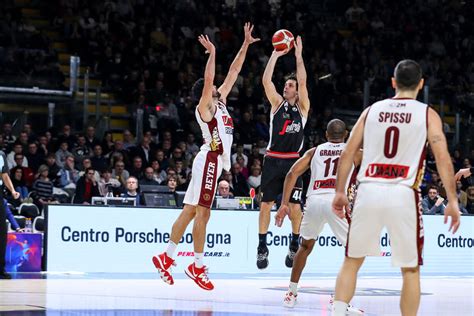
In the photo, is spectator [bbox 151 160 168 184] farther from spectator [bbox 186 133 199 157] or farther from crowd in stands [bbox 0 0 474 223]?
spectator [bbox 186 133 199 157]

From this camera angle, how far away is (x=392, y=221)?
685cm

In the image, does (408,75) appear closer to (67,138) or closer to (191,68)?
(67,138)

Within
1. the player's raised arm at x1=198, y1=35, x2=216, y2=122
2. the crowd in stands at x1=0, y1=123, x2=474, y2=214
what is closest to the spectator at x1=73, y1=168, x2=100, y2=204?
the crowd in stands at x1=0, y1=123, x2=474, y2=214

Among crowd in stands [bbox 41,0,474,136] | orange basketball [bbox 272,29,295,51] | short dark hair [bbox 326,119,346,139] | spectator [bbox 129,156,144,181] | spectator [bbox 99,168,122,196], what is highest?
crowd in stands [bbox 41,0,474,136]

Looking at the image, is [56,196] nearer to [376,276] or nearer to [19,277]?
[19,277]

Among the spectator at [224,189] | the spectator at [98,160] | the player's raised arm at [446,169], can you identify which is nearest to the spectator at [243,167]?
the spectator at [224,189]

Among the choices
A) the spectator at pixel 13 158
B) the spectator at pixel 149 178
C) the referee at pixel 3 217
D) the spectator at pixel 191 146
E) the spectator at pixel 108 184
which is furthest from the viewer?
the spectator at pixel 191 146

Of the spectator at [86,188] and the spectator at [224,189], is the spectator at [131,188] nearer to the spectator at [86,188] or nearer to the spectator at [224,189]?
the spectator at [86,188]

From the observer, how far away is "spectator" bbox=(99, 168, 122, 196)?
55.1 ft

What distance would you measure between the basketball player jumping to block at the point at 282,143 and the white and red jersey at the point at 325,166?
192cm

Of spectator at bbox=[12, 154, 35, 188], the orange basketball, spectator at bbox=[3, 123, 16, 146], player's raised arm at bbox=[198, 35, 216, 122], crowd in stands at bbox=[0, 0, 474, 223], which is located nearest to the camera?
player's raised arm at bbox=[198, 35, 216, 122]

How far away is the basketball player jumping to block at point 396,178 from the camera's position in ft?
22.5

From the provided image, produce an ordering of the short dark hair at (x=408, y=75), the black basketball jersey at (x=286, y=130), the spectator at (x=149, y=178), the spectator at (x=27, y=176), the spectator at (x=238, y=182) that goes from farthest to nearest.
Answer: the spectator at (x=238, y=182) → the spectator at (x=149, y=178) → the spectator at (x=27, y=176) → the black basketball jersey at (x=286, y=130) → the short dark hair at (x=408, y=75)

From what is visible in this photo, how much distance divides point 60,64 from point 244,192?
19.6 feet
